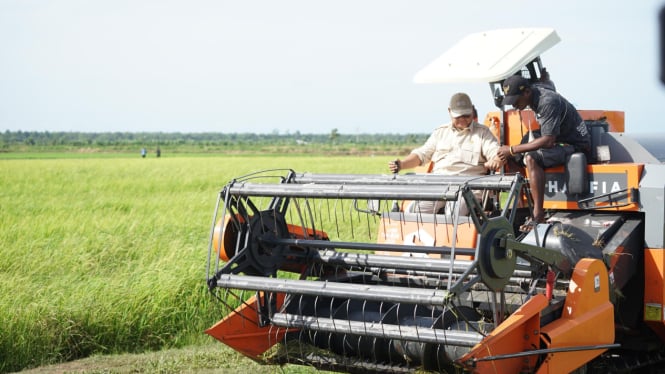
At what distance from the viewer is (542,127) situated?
20.2 ft

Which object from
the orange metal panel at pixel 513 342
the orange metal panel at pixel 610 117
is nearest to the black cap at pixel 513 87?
the orange metal panel at pixel 610 117

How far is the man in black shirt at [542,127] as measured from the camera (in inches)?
241

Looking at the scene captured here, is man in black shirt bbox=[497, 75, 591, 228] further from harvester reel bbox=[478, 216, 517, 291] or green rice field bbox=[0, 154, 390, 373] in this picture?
green rice field bbox=[0, 154, 390, 373]

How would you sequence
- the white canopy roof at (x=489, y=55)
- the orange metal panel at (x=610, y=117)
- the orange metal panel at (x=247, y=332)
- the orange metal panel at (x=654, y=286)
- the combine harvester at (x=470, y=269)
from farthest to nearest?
1. the orange metal panel at (x=610, y=117)
2. the white canopy roof at (x=489, y=55)
3. the orange metal panel at (x=654, y=286)
4. the orange metal panel at (x=247, y=332)
5. the combine harvester at (x=470, y=269)

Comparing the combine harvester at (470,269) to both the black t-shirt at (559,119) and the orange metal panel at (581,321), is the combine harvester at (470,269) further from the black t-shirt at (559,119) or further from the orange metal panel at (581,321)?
the black t-shirt at (559,119)

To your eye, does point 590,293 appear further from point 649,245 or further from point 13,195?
point 13,195

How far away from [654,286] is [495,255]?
1810 mm

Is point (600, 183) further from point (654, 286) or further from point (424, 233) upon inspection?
point (424, 233)

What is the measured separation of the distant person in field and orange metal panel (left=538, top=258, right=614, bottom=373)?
1.72 meters

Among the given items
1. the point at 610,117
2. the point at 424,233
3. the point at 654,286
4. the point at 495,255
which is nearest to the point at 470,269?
the point at 495,255

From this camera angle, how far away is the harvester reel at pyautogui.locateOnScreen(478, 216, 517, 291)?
14.6ft

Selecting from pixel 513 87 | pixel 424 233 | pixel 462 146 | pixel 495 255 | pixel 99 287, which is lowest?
pixel 99 287

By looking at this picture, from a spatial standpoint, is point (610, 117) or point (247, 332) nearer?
point (247, 332)

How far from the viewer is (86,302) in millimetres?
7742
